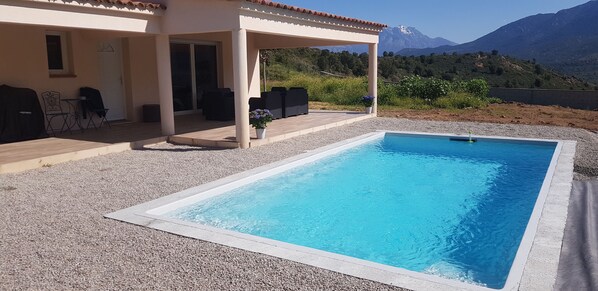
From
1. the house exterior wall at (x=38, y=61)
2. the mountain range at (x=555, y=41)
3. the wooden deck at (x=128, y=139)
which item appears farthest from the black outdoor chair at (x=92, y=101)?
the mountain range at (x=555, y=41)

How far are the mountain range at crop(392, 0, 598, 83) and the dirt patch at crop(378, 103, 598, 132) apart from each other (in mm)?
45413

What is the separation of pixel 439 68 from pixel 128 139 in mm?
45781

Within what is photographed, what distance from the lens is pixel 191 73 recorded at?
1530 cm

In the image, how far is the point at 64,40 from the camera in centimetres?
1193

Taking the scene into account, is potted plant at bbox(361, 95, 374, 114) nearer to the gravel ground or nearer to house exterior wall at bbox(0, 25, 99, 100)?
the gravel ground

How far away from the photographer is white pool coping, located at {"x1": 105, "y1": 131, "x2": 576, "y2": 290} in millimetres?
3854

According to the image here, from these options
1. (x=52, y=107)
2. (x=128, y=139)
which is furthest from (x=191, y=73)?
(x=128, y=139)

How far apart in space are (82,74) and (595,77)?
62.9m

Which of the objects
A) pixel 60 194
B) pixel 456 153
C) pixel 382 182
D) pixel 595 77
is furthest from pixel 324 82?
pixel 595 77

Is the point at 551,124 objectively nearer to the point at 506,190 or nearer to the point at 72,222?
the point at 506,190

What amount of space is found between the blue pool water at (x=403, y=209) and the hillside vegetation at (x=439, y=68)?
31144 mm

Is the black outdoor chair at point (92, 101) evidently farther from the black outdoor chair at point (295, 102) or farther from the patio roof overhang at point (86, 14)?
the black outdoor chair at point (295, 102)

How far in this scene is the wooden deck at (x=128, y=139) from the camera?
859 cm

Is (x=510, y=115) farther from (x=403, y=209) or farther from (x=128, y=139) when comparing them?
(x=128, y=139)
